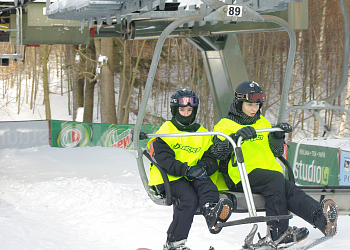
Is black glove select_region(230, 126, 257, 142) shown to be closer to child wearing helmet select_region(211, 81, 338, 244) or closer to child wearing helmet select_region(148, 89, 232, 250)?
child wearing helmet select_region(211, 81, 338, 244)

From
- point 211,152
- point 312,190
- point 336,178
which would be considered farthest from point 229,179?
point 336,178

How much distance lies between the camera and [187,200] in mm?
3943

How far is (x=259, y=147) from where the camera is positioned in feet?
13.5

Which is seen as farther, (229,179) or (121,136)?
(121,136)

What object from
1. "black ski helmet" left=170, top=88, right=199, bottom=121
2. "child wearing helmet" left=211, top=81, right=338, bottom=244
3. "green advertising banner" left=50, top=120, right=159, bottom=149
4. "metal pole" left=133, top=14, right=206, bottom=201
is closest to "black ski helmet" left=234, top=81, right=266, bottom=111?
"child wearing helmet" left=211, top=81, right=338, bottom=244

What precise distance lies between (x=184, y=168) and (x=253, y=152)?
2.20 ft

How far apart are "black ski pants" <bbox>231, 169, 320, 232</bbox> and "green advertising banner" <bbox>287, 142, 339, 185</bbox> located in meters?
5.65

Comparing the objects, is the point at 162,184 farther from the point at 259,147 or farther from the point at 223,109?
the point at 223,109

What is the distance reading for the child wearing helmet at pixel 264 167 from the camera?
3.87 meters

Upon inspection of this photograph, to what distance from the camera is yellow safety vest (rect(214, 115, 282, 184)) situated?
13.3 feet

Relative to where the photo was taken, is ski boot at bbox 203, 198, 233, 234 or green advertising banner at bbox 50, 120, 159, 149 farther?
green advertising banner at bbox 50, 120, 159, 149

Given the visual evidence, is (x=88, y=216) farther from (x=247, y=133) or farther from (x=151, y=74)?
(x=247, y=133)

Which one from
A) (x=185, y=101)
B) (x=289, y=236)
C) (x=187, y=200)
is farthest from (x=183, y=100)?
(x=289, y=236)

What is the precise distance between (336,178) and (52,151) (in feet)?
35.0
